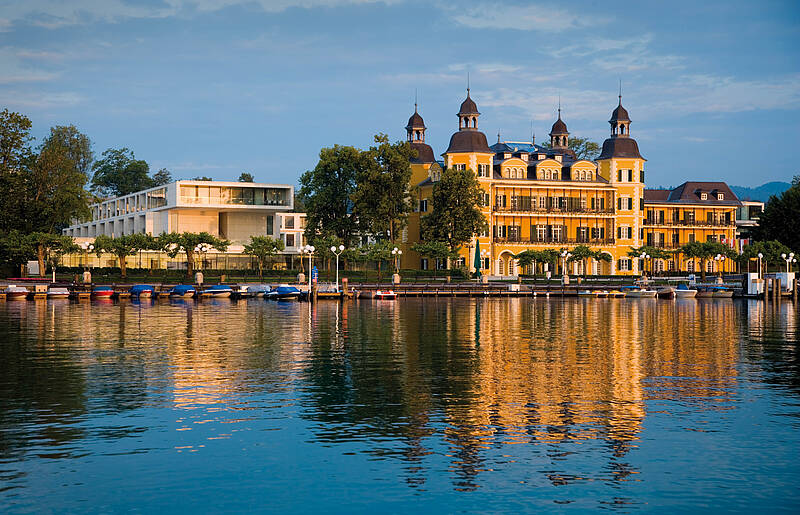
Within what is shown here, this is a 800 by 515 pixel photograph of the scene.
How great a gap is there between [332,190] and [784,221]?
61686 mm

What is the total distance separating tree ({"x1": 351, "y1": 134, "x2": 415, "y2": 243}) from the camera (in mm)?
107750

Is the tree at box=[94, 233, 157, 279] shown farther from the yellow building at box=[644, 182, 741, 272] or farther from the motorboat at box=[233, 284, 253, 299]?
the yellow building at box=[644, 182, 741, 272]

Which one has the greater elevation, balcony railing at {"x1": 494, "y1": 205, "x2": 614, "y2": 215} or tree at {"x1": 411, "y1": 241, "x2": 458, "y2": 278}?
balcony railing at {"x1": 494, "y1": 205, "x2": 614, "y2": 215}

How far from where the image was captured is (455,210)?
4377 inches

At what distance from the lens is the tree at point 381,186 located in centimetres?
10775

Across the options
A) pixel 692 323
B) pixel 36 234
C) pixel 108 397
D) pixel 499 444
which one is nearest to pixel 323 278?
pixel 36 234

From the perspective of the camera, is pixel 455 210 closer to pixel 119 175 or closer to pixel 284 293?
pixel 284 293

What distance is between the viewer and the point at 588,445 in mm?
20641

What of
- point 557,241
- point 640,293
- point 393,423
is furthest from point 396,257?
point 393,423

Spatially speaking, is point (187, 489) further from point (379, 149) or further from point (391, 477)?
point (379, 149)

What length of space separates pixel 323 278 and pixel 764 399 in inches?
3238

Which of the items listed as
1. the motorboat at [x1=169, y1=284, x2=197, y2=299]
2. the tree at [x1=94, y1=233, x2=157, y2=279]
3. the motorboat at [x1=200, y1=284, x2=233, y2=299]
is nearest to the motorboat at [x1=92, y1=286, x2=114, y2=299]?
the motorboat at [x1=169, y1=284, x2=197, y2=299]

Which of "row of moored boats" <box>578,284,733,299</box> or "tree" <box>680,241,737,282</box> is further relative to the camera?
"tree" <box>680,241,737,282</box>

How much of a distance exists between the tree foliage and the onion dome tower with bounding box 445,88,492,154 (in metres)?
10.2
